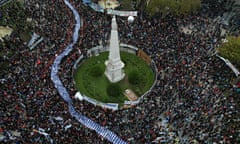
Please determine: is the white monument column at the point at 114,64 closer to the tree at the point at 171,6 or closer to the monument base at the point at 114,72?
the monument base at the point at 114,72

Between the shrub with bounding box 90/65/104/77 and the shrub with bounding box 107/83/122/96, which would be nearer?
the shrub with bounding box 107/83/122/96

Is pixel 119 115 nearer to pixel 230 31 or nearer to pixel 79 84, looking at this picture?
pixel 79 84

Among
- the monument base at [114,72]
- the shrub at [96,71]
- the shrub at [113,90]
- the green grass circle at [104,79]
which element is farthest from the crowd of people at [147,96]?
the monument base at [114,72]

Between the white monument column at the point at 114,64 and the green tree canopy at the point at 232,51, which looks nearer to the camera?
the white monument column at the point at 114,64

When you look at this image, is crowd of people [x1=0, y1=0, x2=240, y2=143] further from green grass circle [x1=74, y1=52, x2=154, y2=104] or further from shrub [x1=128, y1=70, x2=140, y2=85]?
shrub [x1=128, y1=70, x2=140, y2=85]

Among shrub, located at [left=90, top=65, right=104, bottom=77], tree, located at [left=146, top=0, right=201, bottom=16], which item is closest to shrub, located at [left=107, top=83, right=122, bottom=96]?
shrub, located at [left=90, top=65, right=104, bottom=77]

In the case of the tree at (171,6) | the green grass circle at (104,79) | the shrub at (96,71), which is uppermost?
the tree at (171,6)

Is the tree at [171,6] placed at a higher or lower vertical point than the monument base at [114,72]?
higher
